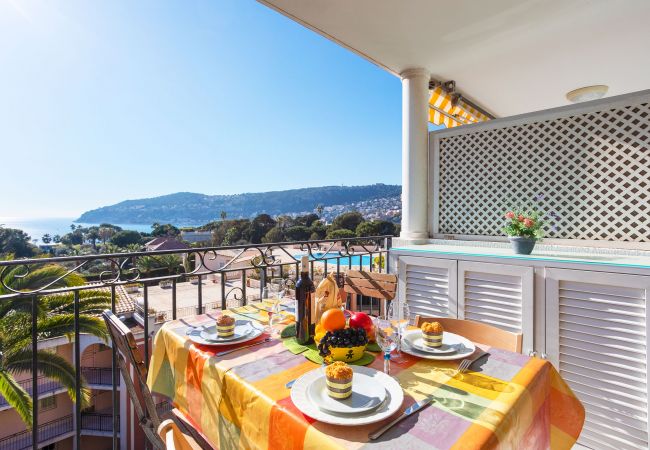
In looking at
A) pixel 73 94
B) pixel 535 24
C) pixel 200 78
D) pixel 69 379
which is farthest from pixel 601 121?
pixel 73 94

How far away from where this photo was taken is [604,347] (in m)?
1.93

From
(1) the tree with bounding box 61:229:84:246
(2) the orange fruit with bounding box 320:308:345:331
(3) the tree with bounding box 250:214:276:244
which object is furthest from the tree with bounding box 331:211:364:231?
(1) the tree with bounding box 61:229:84:246

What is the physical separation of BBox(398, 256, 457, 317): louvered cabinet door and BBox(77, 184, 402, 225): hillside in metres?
17.2

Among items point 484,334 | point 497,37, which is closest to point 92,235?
point 497,37

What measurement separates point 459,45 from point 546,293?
233 cm

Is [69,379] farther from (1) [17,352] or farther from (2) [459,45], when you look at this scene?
(2) [459,45]

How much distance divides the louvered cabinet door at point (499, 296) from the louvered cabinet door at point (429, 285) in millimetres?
81

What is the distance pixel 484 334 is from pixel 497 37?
275cm

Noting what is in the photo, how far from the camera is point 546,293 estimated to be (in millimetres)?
2121

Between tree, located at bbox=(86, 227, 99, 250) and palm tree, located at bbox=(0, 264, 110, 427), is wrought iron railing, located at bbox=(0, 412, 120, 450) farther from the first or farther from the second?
tree, located at bbox=(86, 227, 99, 250)

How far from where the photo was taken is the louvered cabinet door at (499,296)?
2.19 m

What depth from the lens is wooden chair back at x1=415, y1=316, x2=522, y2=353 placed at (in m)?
1.35

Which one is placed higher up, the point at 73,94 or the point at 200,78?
the point at 200,78

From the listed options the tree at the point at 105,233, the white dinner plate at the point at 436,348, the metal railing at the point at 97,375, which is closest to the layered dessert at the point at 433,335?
the white dinner plate at the point at 436,348
